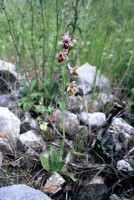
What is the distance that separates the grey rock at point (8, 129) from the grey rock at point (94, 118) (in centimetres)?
55

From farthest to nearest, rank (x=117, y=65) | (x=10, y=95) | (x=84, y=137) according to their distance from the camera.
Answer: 1. (x=117, y=65)
2. (x=10, y=95)
3. (x=84, y=137)

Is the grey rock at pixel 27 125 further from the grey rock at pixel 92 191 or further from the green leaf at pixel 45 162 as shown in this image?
the grey rock at pixel 92 191

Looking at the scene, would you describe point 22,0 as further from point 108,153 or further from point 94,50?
point 108,153

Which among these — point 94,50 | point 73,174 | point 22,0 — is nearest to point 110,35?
point 94,50

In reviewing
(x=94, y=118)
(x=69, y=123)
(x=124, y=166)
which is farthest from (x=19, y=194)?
(x=94, y=118)

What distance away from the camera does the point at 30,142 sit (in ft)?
7.83

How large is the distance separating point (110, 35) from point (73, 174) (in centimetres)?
230

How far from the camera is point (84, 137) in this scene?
2.54 metres

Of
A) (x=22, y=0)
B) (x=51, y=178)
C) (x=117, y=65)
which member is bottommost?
(x=51, y=178)

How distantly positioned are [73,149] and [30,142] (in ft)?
0.91

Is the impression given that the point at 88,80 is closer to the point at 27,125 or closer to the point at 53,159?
the point at 27,125

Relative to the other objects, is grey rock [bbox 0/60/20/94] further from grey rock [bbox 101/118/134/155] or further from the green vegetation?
grey rock [bbox 101/118/134/155]

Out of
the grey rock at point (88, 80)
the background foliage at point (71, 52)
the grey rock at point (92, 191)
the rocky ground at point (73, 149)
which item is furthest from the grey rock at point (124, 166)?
the grey rock at point (88, 80)

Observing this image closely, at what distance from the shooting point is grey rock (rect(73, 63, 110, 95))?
9.97 ft
